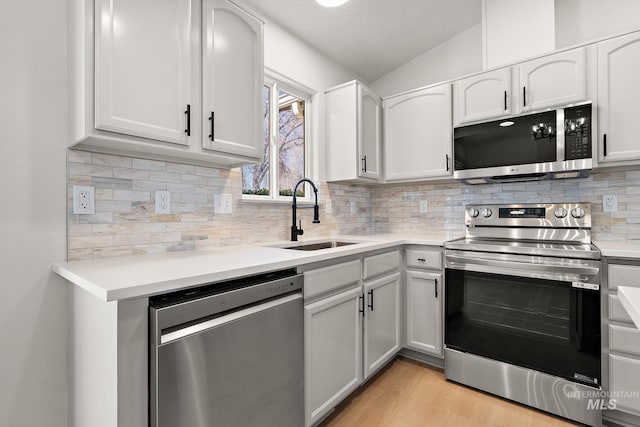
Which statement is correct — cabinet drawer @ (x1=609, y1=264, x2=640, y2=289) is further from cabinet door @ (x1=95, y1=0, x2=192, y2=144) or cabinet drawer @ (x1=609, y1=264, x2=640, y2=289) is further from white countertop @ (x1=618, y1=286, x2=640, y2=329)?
cabinet door @ (x1=95, y1=0, x2=192, y2=144)

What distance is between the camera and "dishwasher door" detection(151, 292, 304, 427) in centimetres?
97

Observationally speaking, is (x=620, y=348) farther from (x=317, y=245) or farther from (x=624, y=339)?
(x=317, y=245)

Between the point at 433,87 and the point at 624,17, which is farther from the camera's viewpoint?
the point at 433,87

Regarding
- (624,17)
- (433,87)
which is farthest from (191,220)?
(624,17)

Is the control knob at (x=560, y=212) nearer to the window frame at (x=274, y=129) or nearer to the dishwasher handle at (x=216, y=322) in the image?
the window frame at (x=274, y=129)

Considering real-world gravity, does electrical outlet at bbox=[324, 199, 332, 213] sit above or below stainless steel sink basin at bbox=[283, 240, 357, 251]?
above

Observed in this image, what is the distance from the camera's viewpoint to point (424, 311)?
2.33 metres

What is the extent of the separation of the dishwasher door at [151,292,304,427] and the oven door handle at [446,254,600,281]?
123 cm

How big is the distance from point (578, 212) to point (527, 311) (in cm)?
89

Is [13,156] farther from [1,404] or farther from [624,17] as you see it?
[624,17]

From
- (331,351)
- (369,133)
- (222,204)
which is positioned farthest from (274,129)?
(331,351)

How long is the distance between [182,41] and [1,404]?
163 centimetres

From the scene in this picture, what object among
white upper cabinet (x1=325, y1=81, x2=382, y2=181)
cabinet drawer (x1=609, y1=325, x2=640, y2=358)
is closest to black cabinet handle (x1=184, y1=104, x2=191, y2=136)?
white upper cabinet (x1=325, y1=81, x2=382, y2=181)

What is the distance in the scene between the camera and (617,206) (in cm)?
214
